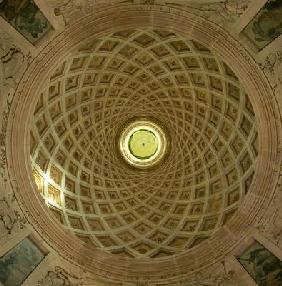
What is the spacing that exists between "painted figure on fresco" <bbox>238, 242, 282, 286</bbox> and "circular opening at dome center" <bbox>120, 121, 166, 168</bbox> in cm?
607

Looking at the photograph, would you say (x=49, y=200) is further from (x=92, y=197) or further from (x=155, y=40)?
(x=155, y=40)

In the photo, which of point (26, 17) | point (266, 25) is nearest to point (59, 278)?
point (26, 17)

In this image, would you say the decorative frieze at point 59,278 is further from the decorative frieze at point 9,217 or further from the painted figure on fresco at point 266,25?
the painted figure on fresco at point 266,25

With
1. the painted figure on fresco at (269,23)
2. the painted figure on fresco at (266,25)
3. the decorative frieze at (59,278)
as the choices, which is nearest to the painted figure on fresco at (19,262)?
the decorative frieze at (59,278)

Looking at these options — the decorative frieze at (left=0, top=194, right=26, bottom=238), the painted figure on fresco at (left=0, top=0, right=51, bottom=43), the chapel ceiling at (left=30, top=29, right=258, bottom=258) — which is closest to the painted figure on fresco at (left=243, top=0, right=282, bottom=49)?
the chapel ceiling at (left=30, top=29, right=258, bottom=258)

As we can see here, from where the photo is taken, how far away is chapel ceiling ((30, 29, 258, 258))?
2116 cm

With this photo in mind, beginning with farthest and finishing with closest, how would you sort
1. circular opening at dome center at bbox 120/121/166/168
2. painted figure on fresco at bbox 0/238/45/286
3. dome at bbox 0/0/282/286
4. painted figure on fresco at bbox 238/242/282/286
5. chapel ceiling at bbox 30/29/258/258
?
circular opening at dome center at bbox 120/121/166/168, chapel ceiling at bbox 30/29/258/258, painted figure on fresco at bbox 238/242/282/286, painted figure on fresco at bbox 0/238/45/286, dome at bbox 0/0/282/286

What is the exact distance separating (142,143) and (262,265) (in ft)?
25.1

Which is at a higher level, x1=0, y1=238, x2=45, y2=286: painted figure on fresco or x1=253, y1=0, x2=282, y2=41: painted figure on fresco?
x1=253, y1=0, x2=282, y2=41: painted figure on fresco

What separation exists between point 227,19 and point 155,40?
10.9 feet

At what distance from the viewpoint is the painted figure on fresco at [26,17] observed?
18.2m

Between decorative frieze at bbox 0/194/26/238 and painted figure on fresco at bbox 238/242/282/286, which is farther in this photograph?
painted figure on fresco at bbox 238/242/282/286

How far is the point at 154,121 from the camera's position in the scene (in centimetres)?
2436

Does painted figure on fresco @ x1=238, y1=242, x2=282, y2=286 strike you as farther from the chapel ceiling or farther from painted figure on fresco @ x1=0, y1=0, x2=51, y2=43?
painted figure on fresco @ x1=0, y1=0, x2=51, y2=43
